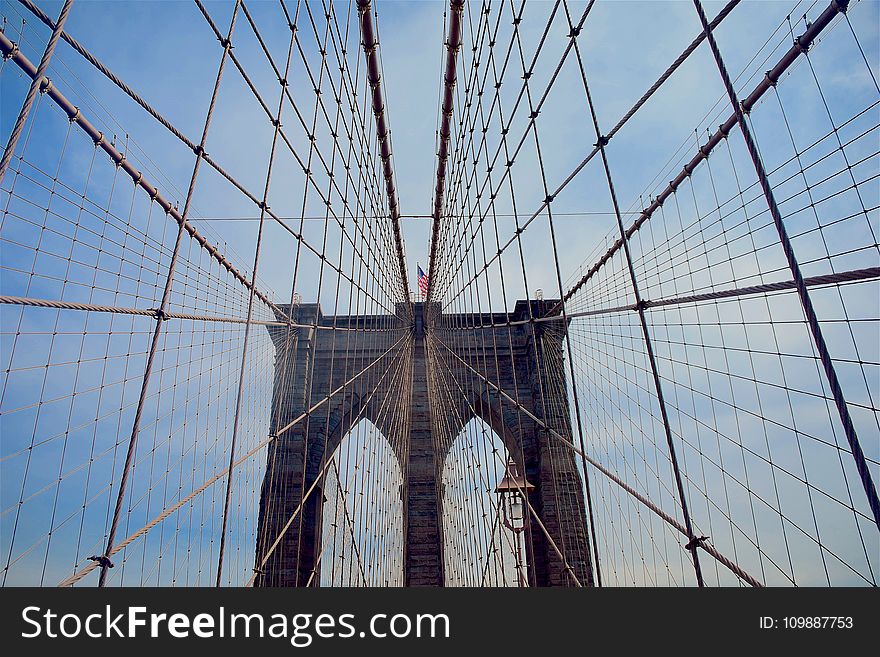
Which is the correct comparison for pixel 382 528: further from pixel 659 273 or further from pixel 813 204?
pixel 813 204

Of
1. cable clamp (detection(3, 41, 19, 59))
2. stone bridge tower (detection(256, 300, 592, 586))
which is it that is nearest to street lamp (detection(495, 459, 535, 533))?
stone bridge tower (detection(256, 300, 592, 586))

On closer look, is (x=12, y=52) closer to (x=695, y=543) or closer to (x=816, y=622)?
(x=695, y=543)

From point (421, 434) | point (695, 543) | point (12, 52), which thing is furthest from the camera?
point (421, 434)

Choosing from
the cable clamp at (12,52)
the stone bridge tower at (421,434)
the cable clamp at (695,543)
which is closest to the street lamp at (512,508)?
the stone bridge tower at (421,434)

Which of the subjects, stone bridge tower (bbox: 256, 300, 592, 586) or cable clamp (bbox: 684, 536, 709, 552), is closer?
cable clamp (bbox: 684, 536, 709, 552)

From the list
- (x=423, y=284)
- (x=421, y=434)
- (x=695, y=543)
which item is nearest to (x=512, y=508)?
(x=695, y=543)

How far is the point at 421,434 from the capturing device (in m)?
13.6

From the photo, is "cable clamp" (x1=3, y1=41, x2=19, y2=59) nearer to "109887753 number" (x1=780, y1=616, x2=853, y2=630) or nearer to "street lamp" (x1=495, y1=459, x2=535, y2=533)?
"109887753 number" (x1=780, y1=616, x2=853, y2=630)

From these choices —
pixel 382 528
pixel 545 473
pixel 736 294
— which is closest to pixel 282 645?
pixel 736 294

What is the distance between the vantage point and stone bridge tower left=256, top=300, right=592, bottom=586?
11.3 m

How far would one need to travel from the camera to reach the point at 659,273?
19.9ft

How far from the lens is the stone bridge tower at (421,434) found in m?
11.3

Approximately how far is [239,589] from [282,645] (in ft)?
0.66

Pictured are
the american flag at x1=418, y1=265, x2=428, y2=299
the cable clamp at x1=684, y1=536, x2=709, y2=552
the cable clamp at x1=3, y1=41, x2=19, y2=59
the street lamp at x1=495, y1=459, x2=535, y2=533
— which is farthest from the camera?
the american flag at x1=418, y1=265, x2=428, y2=299
